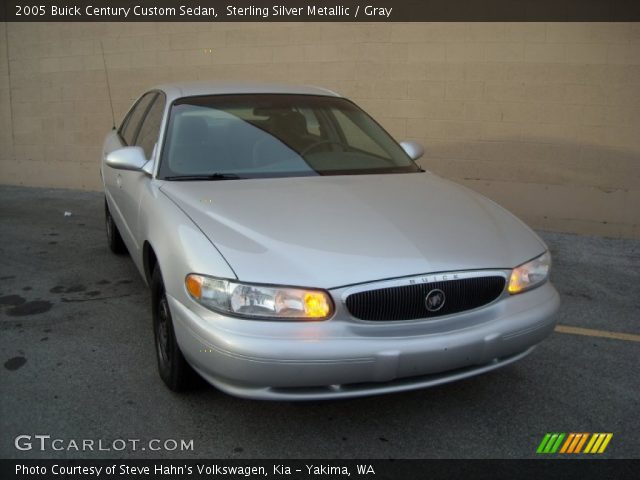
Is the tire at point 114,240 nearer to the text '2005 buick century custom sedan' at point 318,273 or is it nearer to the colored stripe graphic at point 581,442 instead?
the text '2005 buick century custom sedan' at point 318,273

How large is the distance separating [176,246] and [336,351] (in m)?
0.87

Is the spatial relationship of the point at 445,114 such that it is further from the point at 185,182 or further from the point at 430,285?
the point at 430,285

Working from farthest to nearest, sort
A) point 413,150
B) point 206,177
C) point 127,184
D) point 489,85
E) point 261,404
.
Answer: point 489,85 → point 413,150 → point 127,184 → point 206,177 → point 261,404

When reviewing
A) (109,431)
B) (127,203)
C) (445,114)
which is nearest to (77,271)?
(127,203)

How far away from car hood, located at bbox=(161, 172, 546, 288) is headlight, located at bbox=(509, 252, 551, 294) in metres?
0.04

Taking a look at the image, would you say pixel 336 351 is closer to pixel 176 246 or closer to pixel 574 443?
pixel 176 246

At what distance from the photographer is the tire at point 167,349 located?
276 centimetres

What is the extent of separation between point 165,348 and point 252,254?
0.84m

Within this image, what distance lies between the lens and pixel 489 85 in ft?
21.3

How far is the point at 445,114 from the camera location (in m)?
6.72

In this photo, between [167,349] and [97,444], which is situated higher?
[167,349]

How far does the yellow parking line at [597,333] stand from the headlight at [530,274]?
1.25m

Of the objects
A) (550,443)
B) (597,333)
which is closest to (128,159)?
(550,443)

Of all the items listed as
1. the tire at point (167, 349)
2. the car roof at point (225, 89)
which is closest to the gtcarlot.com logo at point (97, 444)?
the tire at point (167, 349)
